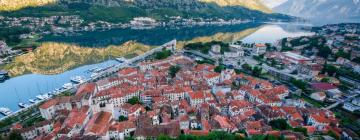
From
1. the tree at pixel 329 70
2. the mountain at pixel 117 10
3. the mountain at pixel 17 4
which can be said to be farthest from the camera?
the mountain at pixel 117 10

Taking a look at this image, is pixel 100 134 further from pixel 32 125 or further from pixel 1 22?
pixel 1 22

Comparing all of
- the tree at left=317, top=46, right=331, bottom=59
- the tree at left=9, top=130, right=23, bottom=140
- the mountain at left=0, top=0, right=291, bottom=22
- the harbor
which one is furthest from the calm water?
the tree at left=317, top=46, right=331, bottom=59

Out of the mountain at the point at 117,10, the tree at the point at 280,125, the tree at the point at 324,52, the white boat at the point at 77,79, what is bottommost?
the tree at the point at 280,125

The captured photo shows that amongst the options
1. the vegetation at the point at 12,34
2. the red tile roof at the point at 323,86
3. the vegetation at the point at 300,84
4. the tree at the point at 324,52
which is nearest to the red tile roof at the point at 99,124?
the vegetation at the point at 300,84

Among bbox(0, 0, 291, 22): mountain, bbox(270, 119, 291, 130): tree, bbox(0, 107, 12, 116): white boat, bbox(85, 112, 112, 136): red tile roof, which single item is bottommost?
bbox(0, 107, 12, 116): white boat

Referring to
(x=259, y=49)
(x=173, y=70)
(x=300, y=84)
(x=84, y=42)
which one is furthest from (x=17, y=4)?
(x=300, y=84)

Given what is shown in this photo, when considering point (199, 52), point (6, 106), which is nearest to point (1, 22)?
point (6, 106)

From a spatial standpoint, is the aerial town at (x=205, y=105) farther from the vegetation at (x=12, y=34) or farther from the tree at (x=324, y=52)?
the vegetation at (x=12, y=34)

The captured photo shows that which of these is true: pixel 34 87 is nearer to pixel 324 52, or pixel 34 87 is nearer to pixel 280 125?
pixel 280 125

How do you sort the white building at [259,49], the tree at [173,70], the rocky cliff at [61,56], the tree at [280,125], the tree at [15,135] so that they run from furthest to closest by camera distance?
the white building at [259,49] → the rocky cliff at [61,56] → the tree at [173,70] → the tree at [280,125] → the tree at [15,135]

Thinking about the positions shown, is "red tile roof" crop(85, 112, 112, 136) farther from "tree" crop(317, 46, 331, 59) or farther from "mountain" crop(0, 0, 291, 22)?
"mountain" crop(0, 0, 291, 22)
